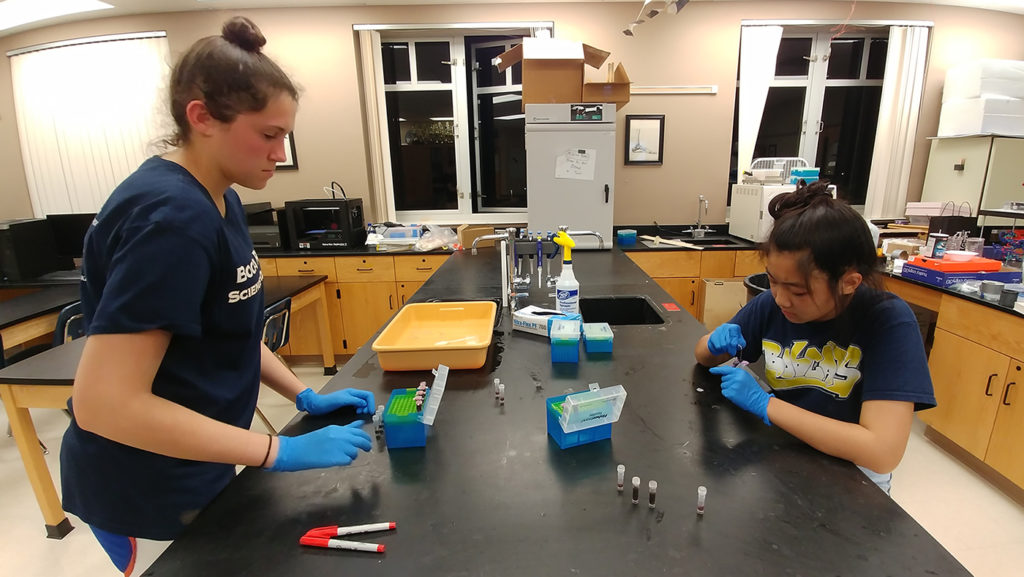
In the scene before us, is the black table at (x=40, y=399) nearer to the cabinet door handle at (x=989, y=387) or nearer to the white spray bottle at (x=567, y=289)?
the white spray bottle at (x=567, y=289)

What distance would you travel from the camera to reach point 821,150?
3.91 metres

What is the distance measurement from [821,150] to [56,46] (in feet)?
20.5

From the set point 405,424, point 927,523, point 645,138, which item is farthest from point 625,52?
point 405,424

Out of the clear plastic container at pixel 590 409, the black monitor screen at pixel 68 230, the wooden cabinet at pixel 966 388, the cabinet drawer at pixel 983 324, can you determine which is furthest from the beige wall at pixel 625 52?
the clear plastic container at pixel 590 409

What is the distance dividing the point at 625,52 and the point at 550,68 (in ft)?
3.25

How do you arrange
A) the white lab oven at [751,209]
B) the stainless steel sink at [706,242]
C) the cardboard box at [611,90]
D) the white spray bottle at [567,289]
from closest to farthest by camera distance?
the white spray bottle at [567,289] → the cardboard box at [611,90] → the white lab oven at [751,209] → the stainless steel sink at [706,242]

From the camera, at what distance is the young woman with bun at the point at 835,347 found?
0.83 metres

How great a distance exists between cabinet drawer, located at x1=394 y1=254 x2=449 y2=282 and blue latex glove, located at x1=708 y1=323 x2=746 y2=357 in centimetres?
238

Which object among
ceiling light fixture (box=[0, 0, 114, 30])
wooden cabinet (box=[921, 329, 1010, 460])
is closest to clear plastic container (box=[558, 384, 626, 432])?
wooden cabinet (box=[921, 329, 1010, 460])

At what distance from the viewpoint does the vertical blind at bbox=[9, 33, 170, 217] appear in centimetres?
353

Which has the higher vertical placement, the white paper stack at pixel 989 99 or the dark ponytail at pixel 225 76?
the white paper stack at pixel 989 99

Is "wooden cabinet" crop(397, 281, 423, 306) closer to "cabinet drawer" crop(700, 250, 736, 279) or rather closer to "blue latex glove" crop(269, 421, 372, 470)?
"cabinet drawer" crop(700, 250, 736, 279)

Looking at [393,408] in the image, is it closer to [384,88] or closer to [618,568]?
[618,568]

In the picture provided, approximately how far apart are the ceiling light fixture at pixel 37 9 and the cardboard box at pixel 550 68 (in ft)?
9.90
